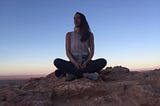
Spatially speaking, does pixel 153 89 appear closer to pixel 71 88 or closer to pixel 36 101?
pixel 71 88

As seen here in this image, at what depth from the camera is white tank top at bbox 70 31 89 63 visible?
10.3 meters

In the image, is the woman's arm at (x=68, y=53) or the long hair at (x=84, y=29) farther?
the long hair at (x=84, y=29)

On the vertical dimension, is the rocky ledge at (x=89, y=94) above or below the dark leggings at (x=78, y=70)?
below

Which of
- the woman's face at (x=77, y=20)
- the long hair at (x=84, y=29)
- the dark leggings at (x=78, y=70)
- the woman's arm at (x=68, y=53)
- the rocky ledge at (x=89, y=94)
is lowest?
the rocky ledge at (x=89, y=94)

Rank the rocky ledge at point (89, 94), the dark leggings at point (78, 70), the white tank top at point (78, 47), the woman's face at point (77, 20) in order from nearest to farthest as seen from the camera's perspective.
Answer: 1. the rocky ledge at point (89, 94)
2. the dark leggings at point (78, 70)
3. the woman's face at point (77, 20)
4. the white tank top at point (78, 47)

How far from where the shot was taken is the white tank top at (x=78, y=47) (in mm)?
10289

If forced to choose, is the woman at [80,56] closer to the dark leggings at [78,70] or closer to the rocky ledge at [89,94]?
the dark leggings at [78,70]

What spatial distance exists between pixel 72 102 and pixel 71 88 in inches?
16.4

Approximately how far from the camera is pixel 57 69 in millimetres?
10430

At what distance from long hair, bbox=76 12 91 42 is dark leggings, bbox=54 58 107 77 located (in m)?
0.75

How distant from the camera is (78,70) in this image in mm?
9992

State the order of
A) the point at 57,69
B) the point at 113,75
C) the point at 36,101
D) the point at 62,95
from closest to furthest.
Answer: the point at 36,101
the point at 62,95
the point at 57,69
the point at 113,75

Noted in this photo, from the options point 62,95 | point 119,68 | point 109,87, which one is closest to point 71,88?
point 62,95

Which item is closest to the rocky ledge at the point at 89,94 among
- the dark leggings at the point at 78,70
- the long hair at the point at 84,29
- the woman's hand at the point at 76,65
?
the dark leggings at the point at 78,70
